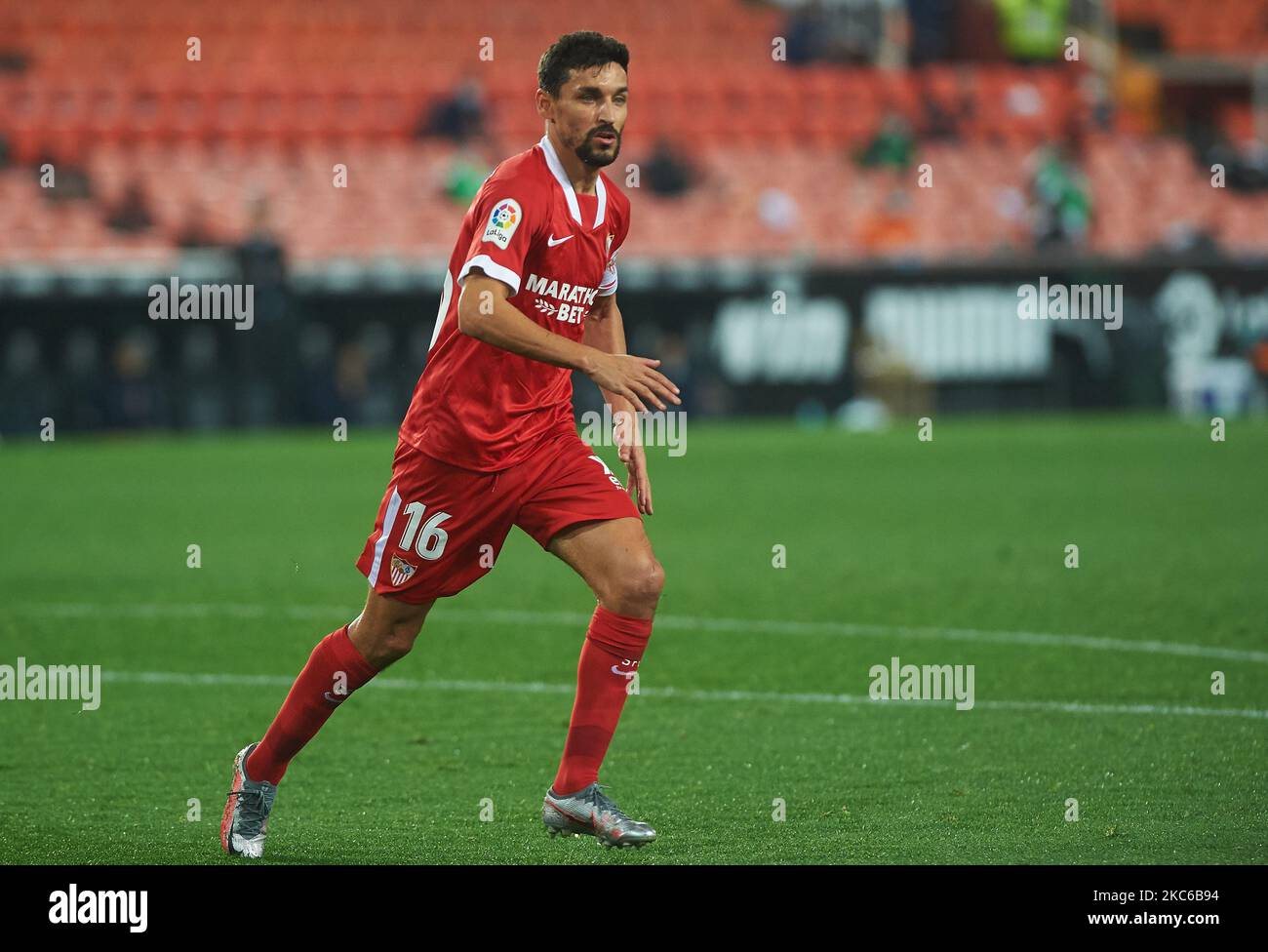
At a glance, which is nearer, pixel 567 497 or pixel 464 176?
pixel 567 497

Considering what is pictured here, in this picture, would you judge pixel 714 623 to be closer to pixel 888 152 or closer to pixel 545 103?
pixel 545 103

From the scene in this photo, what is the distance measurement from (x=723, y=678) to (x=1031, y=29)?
25.2 metres

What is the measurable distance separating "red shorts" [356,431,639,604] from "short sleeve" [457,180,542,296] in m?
0.50

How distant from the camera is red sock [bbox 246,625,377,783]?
16.5ft

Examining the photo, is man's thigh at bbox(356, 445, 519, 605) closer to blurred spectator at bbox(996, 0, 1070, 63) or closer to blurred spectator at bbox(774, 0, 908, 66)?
blurred spectator at bbox(774, 0, 908, 66)

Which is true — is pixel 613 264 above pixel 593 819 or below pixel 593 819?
above

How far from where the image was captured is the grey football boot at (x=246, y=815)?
486cm

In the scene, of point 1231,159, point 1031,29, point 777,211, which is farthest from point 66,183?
point 1231,159

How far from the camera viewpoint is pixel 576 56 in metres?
4.90

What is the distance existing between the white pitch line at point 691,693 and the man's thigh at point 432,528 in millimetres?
2295

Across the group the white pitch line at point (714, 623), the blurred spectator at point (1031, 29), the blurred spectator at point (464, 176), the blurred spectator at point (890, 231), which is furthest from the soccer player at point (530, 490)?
the blurred spectator at point (1031, 29)

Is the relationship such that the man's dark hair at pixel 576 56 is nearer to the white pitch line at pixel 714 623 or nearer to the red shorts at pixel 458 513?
the red shorts at pixel 458 513

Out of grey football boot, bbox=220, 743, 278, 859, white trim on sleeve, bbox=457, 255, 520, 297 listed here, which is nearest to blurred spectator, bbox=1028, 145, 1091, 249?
white trim on sleeve, bbox=457, 255, 520, 297

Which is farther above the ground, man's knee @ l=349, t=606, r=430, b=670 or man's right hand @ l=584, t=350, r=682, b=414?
man's right hand @ l=584, t=350, r=682, b=414
